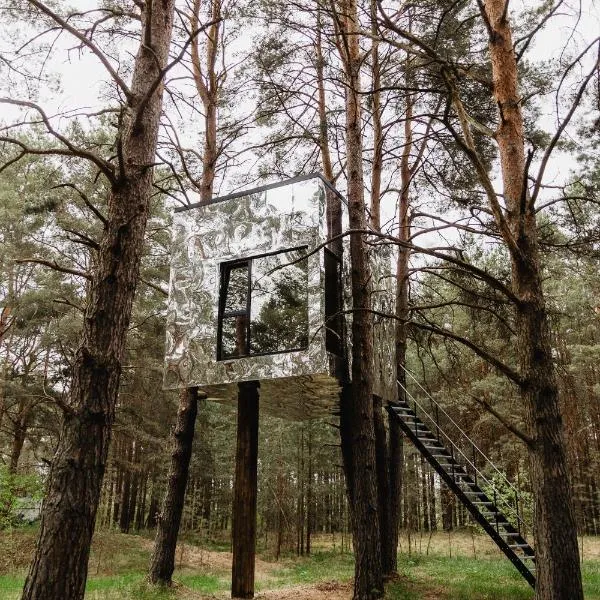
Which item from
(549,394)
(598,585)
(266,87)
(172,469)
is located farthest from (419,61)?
(598,585)

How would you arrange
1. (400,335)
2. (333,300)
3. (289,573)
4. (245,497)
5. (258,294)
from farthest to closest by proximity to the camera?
(289,573) → (400,335) → (333,300) → (258,294) → (245,497)

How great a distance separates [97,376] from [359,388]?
5.17 m

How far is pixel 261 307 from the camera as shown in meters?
8.29

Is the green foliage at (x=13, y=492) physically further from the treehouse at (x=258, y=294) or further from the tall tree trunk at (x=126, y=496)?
the tall tree trunk at (x=126, y=496)

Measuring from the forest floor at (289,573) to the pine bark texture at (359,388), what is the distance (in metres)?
0.73

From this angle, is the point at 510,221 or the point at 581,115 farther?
the point at 581,115

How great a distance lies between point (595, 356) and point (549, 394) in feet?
52.1

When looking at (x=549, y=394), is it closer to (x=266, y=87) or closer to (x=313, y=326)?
(x=313, y=326)

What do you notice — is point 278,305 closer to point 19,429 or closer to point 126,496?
point 19,429

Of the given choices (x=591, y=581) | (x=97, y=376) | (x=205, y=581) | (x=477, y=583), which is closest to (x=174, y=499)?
(x=205, y=581)

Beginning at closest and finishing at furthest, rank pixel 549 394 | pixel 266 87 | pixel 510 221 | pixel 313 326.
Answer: pixel 549 394, pixel 510 221, pixel 313 326, pixel 266 87

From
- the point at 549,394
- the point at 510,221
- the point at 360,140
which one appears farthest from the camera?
the point at 360,140

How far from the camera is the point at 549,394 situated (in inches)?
172

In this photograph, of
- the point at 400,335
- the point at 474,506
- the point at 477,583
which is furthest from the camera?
the point at 400,335
